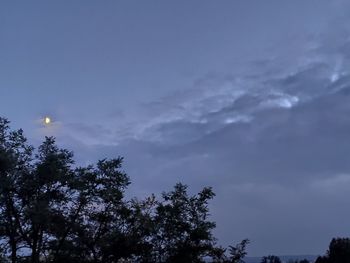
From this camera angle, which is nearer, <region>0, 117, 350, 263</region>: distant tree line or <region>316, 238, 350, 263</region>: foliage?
<region>0, 117, 350, 263</region>: distant tree line

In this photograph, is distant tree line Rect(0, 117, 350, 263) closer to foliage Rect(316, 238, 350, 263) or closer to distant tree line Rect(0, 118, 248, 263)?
distant tree line Rect(0, 118, 248, 263)

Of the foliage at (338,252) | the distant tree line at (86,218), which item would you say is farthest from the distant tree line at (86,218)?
the foliage at (338,252)

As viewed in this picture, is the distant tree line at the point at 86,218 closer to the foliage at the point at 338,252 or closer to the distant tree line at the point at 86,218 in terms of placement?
the distant tree line at the point at 86,218

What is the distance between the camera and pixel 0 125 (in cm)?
2492

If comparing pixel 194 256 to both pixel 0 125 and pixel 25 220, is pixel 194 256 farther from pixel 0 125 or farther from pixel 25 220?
pixel 0 125

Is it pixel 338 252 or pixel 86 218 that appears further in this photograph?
pixel 338 252

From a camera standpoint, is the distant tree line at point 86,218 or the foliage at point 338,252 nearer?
the distant tree line at point 86,218

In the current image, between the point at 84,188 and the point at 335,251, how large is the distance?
151 feet

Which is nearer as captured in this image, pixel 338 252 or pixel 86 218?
pixel 86 218

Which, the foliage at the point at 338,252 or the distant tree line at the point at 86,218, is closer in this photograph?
the distant tree line at the point at 86,218

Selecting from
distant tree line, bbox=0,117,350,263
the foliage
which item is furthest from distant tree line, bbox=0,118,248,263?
the foliage

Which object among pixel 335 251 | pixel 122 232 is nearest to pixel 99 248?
pixel 122 232

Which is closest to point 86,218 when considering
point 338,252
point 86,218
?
point 86,218

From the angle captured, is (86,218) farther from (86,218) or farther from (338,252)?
(338,252)
